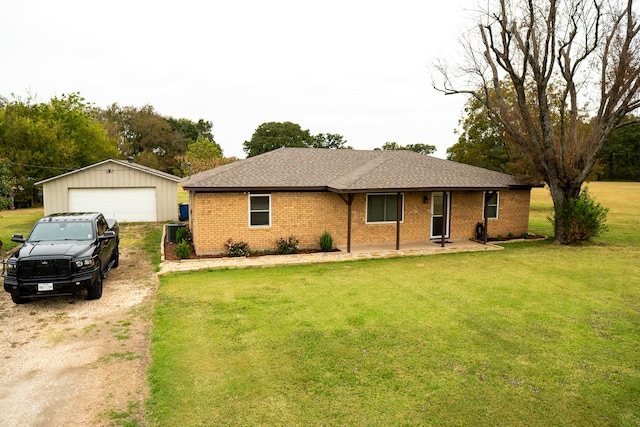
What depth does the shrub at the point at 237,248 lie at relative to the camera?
13570 millimetres

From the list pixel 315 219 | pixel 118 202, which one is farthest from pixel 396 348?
pixel 118 202

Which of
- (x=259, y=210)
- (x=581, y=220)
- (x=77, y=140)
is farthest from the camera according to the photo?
(x=77, y=140)

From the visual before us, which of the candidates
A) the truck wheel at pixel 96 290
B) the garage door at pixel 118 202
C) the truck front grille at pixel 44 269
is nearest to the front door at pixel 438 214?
the truck wheel at pixel 96 290

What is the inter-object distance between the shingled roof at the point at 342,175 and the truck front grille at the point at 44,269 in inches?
203

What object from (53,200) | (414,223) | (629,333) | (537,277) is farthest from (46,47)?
(629,333)

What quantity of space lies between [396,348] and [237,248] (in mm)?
8316

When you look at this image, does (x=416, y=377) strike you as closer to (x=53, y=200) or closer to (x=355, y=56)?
(x=355, y=56)

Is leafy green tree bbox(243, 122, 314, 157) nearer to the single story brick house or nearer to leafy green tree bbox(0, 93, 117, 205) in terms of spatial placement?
leafy green tree bbox(0, 93, 117, 205)

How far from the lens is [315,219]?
14.7 m

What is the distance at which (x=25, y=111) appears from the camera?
3931 cm

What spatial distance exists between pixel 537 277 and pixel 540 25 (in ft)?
34.6

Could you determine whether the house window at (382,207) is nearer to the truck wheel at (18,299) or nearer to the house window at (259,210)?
the house window at (259,210)

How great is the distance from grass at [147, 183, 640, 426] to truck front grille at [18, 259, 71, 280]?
6.56 ft

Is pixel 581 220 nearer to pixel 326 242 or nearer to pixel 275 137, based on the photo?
pixel 326 242
